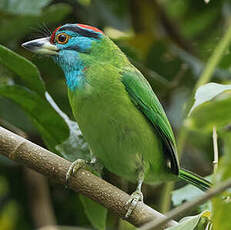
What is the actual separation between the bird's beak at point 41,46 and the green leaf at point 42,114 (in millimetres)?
263

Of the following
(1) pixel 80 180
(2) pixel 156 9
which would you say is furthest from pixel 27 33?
(1) pixel 80 180

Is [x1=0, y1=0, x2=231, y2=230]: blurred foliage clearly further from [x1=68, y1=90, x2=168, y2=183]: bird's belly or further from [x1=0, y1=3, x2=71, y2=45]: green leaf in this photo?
[x1=68, y1=90, x2=168, y2=183]: bird's belly

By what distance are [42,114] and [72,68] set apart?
0.96 feet

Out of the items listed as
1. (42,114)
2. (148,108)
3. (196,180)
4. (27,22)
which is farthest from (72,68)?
(196,180)

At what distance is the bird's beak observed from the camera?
2387mm

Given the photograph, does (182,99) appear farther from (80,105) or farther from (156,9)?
(80,105)

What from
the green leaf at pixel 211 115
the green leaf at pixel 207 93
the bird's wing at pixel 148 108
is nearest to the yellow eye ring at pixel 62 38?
the bird's wing at pixel 148 108

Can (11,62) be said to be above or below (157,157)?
above

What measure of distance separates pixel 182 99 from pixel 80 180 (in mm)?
1573

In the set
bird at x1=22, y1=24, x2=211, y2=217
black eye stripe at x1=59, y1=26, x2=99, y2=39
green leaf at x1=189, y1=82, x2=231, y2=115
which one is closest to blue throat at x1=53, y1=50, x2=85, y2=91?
bird at x1=22, y1=24, x2=211, y2=217

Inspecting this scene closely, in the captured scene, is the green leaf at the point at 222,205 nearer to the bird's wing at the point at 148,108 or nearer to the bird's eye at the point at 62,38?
the bird's wing at the point at 148,108

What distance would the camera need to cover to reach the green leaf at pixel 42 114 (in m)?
2.24

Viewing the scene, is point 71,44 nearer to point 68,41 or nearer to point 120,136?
point 68,41

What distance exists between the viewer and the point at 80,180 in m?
1.80
